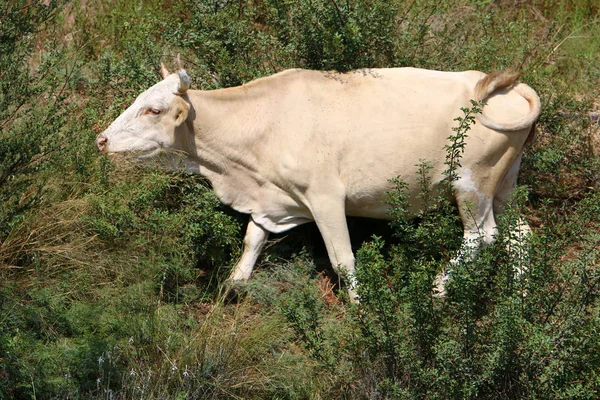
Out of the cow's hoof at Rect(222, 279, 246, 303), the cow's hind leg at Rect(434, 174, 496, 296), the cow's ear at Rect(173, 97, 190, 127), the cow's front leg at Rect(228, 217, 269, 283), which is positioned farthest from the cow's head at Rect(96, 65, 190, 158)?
the cow's hind leg at Rect(434, 174, 496, 296)

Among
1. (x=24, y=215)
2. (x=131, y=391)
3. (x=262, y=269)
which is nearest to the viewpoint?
(x=131, y=391)

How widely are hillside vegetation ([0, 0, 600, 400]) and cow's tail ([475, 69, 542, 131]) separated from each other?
67 cm

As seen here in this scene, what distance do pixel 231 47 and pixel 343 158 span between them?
1.60 meters

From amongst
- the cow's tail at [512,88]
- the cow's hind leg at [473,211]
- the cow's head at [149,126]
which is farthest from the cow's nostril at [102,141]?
the cow's tail at [512,88]

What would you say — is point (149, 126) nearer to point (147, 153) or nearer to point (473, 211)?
point (147, 153)

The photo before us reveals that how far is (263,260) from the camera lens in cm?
813

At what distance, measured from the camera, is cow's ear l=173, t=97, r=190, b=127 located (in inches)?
302

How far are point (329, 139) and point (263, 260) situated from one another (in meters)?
1.18

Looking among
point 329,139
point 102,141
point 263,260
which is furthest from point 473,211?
point 102,141

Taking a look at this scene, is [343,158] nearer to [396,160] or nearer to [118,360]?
[396,160]

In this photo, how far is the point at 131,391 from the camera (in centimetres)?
636

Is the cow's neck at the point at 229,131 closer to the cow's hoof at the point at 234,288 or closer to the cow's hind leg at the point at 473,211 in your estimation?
the cow's hoof at the point at 234,288

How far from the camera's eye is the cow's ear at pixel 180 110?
7.66m

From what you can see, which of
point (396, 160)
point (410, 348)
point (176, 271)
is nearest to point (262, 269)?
point (176, 271)
